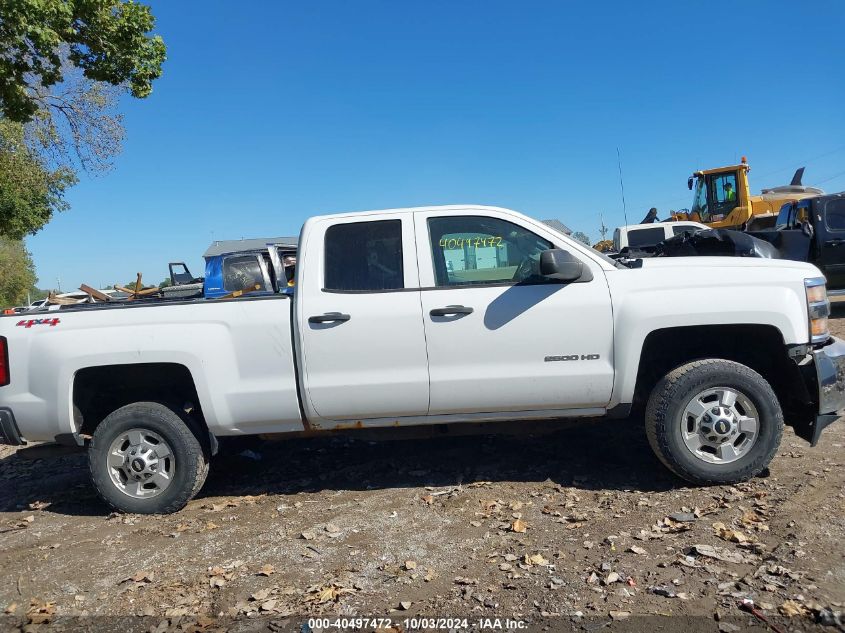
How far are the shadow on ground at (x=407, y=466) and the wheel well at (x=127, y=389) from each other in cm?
72

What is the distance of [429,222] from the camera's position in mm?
4312

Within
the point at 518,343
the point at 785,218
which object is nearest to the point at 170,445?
the point at 518,343

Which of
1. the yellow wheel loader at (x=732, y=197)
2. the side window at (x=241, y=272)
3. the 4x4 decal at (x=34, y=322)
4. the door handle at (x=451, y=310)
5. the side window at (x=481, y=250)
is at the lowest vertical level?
the door handle at (x=451, y=310)

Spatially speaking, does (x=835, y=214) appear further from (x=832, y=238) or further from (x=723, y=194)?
(x=723, y=194)

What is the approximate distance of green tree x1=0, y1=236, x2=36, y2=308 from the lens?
202ft

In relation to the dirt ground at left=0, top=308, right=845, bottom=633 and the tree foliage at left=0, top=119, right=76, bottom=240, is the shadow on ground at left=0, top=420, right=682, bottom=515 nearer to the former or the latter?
the dirt ground at left=0, top=308, right=845, bottom=633

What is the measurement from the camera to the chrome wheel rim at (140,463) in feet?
14.1

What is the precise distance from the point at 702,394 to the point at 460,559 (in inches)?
75.7

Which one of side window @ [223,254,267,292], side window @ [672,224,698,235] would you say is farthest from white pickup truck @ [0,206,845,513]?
side window @ [672,224,698,235]

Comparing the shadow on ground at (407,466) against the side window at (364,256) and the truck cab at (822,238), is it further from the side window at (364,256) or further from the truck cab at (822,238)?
the truck cab at (822,238)

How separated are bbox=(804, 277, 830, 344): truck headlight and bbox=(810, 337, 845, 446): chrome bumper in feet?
0.32

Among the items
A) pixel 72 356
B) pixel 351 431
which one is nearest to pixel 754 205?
pixel 351 431

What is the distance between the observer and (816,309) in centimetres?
406

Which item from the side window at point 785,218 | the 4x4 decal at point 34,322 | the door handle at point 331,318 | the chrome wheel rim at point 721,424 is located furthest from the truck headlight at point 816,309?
the side window at point 785,218
